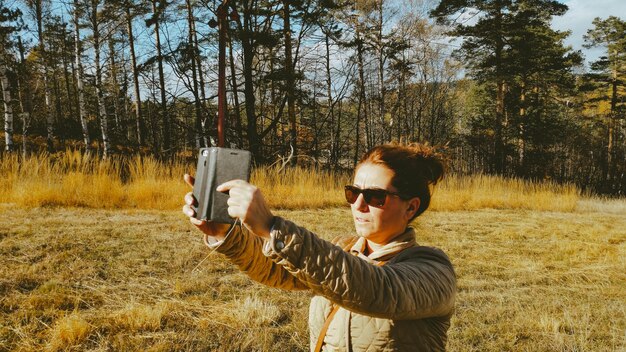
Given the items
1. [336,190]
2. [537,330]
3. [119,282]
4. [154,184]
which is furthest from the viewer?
[336,190]

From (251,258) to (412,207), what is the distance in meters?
0.61

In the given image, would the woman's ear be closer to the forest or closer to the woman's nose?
the woman's nose

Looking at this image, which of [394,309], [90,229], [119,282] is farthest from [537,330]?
[90,229]

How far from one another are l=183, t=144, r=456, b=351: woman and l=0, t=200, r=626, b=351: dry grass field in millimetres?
806

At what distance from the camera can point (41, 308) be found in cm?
290

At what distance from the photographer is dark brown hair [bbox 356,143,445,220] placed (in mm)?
1317

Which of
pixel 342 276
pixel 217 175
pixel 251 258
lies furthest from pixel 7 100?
pixel 342 276

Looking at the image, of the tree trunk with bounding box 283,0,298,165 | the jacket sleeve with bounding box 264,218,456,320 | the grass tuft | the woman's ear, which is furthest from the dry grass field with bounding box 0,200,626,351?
the tree trunk with bounding box 283,0,298,165

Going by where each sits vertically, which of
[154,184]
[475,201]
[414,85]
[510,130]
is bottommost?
[475,201]

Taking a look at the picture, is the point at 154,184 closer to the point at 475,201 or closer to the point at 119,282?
the point at 119,282

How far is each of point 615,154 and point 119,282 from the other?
32.9 meters

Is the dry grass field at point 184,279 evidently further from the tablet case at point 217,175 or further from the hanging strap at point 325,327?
the tablet case at point 217,175

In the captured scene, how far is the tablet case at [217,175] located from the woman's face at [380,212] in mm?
A: 443

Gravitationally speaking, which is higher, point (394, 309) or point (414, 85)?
point (414, 85)
